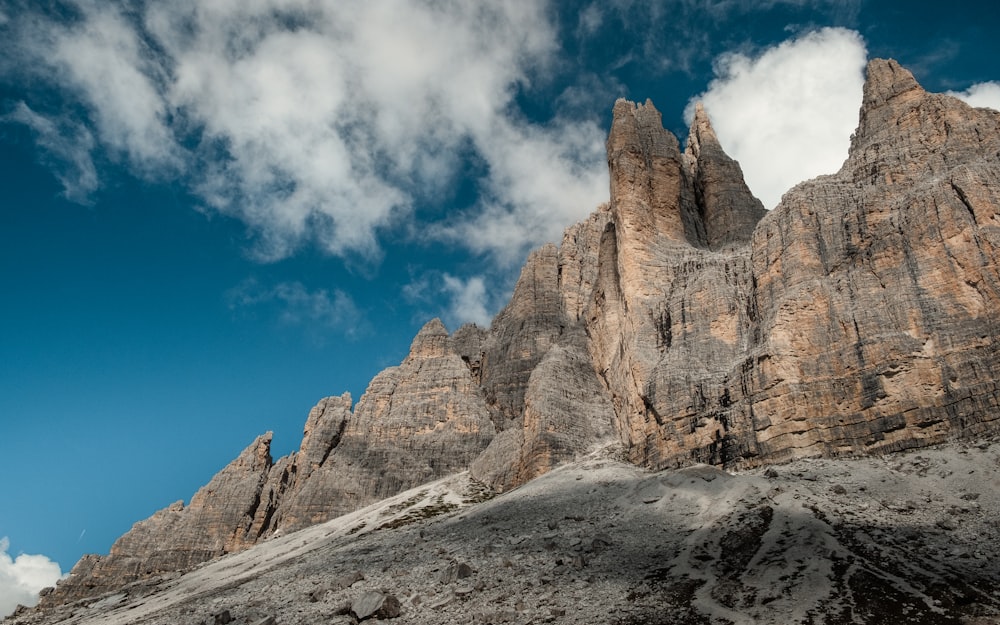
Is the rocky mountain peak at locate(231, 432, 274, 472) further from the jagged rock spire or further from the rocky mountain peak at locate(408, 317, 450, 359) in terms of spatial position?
the jagged rock spire

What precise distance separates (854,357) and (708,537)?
81.0 ft

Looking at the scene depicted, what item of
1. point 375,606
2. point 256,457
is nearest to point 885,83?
point 375,606

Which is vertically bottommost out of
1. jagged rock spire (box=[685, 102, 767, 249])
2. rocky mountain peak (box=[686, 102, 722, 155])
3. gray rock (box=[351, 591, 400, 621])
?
gray rock (box=[351, 591, 400, 621])

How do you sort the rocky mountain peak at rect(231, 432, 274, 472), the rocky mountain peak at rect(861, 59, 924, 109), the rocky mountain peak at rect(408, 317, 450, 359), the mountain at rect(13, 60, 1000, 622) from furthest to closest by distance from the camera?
1. the rocky mountain peak at rect(408, 317, 450, 359)
2. the rocky mountain peak at rect(231, 432, 274, 472)
3. the rocky mountain peak at rect(861, 59, 924, 109)
4. the mountain at rect(13, 60, 1000, 622)

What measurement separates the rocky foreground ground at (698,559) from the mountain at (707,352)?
1141 millimetres

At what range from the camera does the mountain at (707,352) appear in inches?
1955

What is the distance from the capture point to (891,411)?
48562 mm

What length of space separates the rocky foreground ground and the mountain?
44.9 inches

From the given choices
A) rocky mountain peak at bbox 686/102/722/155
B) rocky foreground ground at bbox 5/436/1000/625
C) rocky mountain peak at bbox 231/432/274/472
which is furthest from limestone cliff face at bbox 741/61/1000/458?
rocky mountain peak at bbox 231/432/274/472

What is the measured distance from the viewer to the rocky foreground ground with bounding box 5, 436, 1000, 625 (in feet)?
88.2

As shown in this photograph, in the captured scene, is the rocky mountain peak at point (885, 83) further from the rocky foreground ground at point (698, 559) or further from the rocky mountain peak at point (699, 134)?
the rocky foreground ground at point (698, 559)

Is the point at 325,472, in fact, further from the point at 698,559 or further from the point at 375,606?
the point at 698,559

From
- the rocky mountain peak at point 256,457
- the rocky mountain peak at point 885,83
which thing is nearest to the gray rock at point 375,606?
the rocky mountain peak at point 885,83

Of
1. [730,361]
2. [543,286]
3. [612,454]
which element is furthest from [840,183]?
[543,286]
